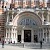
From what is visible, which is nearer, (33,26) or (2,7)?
(33,26)

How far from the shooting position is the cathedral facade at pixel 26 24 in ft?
148

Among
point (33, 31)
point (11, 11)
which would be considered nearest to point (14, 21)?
point (11, 11)

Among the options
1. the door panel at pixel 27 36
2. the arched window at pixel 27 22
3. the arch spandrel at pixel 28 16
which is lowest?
the door panel at pixel 27 36

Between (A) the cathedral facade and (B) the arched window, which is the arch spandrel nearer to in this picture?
(A) the cathedral facade

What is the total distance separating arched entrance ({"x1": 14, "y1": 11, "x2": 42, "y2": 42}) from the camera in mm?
46531

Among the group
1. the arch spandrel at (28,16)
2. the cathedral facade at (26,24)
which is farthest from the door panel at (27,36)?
the arch spandrel at (28,16)

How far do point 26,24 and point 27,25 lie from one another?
474 mm

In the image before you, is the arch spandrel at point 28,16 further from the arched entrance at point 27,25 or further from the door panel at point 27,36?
the door panel at point 27,36

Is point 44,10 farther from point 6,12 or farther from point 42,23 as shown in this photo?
point 6,12

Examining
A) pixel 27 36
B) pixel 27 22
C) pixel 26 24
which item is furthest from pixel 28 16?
pixel 27 36

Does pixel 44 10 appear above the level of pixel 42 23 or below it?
above

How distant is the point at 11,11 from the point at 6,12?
148cm

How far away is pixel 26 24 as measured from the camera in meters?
47.4

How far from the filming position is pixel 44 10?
4650 centimetres
